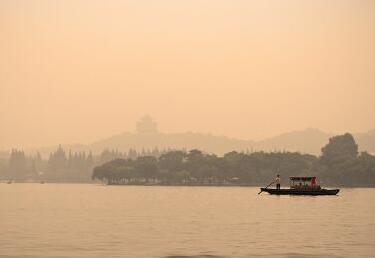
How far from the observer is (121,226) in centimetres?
7831

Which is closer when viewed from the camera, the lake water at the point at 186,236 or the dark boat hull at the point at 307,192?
the lake water at the point at 186,236

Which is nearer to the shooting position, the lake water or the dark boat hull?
the lake water

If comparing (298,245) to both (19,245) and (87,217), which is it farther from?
(87,217)

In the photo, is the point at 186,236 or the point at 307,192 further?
the point at 307,192

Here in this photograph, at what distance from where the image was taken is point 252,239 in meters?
65.2

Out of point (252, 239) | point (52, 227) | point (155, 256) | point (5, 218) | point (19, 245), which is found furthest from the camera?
point (5, 218)

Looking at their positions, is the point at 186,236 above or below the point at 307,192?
below

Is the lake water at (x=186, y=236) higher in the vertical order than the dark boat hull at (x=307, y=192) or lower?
lower

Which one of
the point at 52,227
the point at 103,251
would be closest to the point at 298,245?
the point at 103,251

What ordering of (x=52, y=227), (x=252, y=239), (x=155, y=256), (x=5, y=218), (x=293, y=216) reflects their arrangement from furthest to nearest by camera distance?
(x=293, y=216), (x=5, y=218), (x=52, y=227), (x=252, y=239), (x=155, y=256)

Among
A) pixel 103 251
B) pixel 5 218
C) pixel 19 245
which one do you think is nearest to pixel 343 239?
pixel 103 251

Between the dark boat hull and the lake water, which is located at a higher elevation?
the dark boat hull

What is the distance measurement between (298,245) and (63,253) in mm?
19159

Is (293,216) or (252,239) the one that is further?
(293,216)
